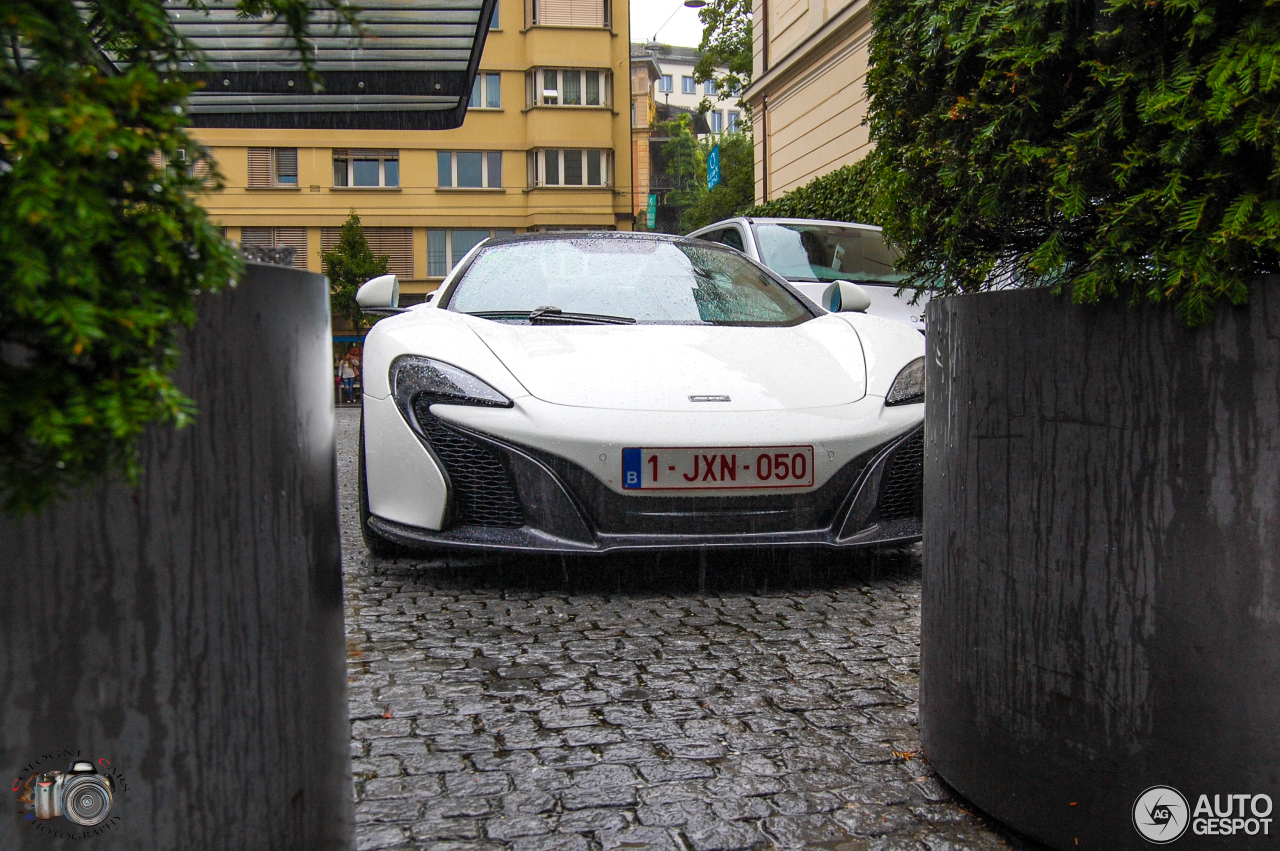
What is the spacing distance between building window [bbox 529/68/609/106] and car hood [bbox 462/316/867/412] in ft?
132

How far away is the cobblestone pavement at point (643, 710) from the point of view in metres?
2.00

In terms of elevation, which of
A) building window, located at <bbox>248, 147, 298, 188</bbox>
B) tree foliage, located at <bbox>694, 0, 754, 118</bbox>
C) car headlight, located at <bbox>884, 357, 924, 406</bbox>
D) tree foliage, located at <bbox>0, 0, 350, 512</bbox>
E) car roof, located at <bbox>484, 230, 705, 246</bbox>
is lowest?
car headlight, located at <bbox>884, 357, 924, 406</bbox>

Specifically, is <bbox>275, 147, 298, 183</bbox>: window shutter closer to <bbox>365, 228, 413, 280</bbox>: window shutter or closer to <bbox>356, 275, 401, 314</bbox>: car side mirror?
<bbox>365, 228, 413, 280</bbox>: window shutter

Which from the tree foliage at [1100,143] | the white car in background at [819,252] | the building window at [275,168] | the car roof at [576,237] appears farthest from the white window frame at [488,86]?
the tree foliage at [1100,143]

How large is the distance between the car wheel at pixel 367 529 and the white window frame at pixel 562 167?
128 ft

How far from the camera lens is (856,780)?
2197mm

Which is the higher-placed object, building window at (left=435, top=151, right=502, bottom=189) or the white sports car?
building window at (left=435, top=151, right=502, bottom=189)

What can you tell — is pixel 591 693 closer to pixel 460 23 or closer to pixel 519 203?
pixel 460 23

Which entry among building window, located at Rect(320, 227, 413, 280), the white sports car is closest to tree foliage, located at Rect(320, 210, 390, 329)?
building window, located at Rect(320, 227, 413, 280)

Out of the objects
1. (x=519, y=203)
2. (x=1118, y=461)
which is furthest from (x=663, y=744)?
(x=519, y=203)

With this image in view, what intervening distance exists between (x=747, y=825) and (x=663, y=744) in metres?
0.42

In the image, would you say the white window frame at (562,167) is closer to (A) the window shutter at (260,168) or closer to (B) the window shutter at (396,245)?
(B) the window shutter at (396,245)

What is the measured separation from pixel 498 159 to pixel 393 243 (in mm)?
5209

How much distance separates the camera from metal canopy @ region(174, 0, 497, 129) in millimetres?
5945
